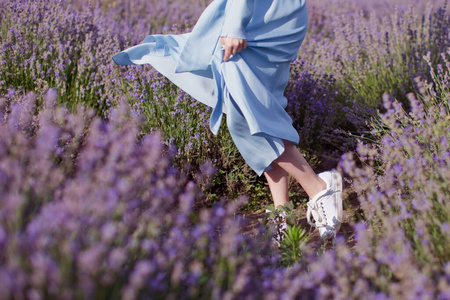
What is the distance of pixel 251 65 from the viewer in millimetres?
2301

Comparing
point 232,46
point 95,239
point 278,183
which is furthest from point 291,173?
point 95,239

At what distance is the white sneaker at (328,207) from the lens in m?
2.52

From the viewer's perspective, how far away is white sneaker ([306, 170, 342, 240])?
2521mm

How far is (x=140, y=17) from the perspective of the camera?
625 centimetres

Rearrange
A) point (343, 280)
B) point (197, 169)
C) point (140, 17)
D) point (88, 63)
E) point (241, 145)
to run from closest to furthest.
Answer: point (343, 280) < point (241, 145) < point (197, 169) < point (88, 63) < point (140, 17)

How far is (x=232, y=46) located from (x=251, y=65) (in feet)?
0.52

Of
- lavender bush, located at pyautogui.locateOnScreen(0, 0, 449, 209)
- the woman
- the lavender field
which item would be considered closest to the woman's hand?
the woman

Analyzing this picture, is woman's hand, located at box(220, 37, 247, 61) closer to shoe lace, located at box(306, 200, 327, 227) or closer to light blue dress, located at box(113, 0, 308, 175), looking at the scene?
light blue dress, located at box(113, 0, 308, 175)

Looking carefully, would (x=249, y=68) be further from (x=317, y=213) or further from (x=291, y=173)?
(x=317, y=213)

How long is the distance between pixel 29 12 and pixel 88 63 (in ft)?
3.22

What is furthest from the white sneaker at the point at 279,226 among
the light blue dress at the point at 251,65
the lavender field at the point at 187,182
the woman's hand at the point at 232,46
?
the woman's hand at the point at 232,46

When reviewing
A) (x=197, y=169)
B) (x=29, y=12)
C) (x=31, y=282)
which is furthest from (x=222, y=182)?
(x=29, y=12)

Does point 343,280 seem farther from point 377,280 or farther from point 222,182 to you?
point 222,182

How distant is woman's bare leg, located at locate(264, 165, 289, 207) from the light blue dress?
0.52ft
